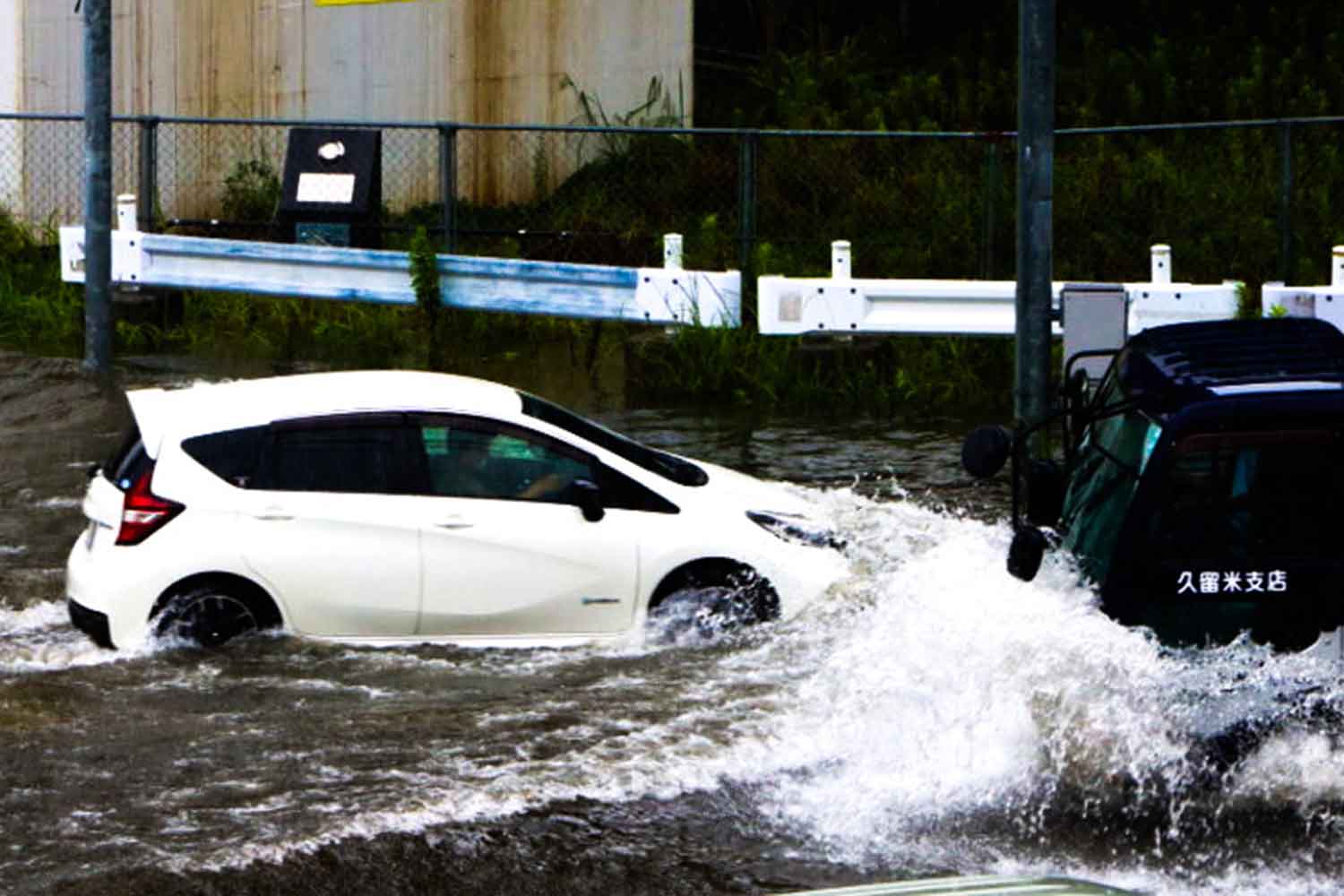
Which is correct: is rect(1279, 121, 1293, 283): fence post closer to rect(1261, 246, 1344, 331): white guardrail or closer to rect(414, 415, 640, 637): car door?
rect(1261, 246, 1344, 331): white guardrail

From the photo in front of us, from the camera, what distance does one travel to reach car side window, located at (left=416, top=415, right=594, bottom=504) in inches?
451

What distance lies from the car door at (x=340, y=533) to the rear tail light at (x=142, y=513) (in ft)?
1.17

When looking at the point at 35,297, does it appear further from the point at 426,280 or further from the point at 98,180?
the point at 426,280

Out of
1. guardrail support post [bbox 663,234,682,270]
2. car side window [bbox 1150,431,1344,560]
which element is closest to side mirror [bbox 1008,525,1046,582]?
car side window [bbox 1150,431,1344,560]

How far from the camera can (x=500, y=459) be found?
11.5 m

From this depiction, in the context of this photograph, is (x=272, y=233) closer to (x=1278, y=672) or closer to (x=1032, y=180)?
(x=1032, y=180)

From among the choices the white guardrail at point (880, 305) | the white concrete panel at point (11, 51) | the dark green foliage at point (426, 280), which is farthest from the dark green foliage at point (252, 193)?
the white guardrail at point (880, 305)

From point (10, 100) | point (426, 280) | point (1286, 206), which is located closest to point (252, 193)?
point (10, 100)

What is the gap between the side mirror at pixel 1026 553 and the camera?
8.43 meters

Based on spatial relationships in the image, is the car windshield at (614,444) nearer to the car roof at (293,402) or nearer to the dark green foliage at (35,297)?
the car roof at (293,402)

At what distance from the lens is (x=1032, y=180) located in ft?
41.1

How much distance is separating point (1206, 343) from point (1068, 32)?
55.0ft

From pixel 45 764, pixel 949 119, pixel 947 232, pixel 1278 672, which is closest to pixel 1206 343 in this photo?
pixel 1278 672

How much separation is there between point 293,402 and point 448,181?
28.9ft
